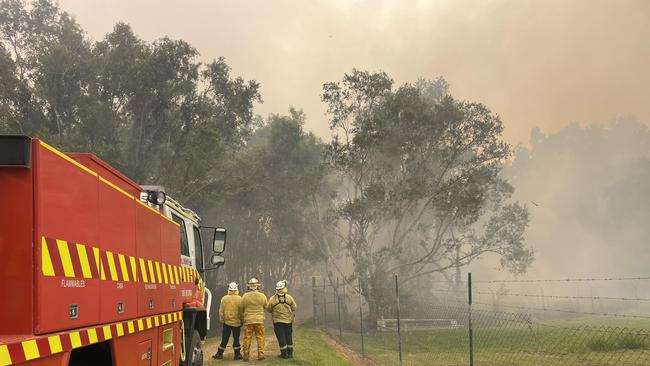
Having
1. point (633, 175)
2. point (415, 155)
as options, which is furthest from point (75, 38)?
point (633, 175)

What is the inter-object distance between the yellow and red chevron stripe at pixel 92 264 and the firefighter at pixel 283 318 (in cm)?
684

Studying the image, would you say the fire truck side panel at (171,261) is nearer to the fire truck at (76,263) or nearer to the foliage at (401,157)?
the fire truck at (76,263)

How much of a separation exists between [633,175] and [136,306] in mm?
78669

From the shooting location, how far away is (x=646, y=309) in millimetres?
42000

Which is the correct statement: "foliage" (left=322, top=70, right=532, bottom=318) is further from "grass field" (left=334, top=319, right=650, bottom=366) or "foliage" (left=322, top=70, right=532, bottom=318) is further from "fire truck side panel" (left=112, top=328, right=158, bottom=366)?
"fire truck side panel" (left=112, top=328, right=158, bottom=366)

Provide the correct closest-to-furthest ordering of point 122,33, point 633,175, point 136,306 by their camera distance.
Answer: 1. point 136,306
2. point 122,33
3. point 633,175

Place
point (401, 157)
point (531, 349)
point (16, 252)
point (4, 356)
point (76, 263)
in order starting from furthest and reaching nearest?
1. point (401, 157)
2. point (531, 349)
3. point (76, 263)
4. point (16, 252)
5. point (4, 356)

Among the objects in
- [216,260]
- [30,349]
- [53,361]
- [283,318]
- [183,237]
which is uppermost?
[183,237]

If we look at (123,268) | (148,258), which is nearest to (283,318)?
(148,258)

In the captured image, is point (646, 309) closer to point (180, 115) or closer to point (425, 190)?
point (425, 190)

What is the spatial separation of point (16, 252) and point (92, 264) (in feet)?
2.55

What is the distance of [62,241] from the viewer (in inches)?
133

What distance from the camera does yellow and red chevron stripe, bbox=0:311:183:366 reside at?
2797 millimetres

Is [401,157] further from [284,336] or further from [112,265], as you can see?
[112,265]
